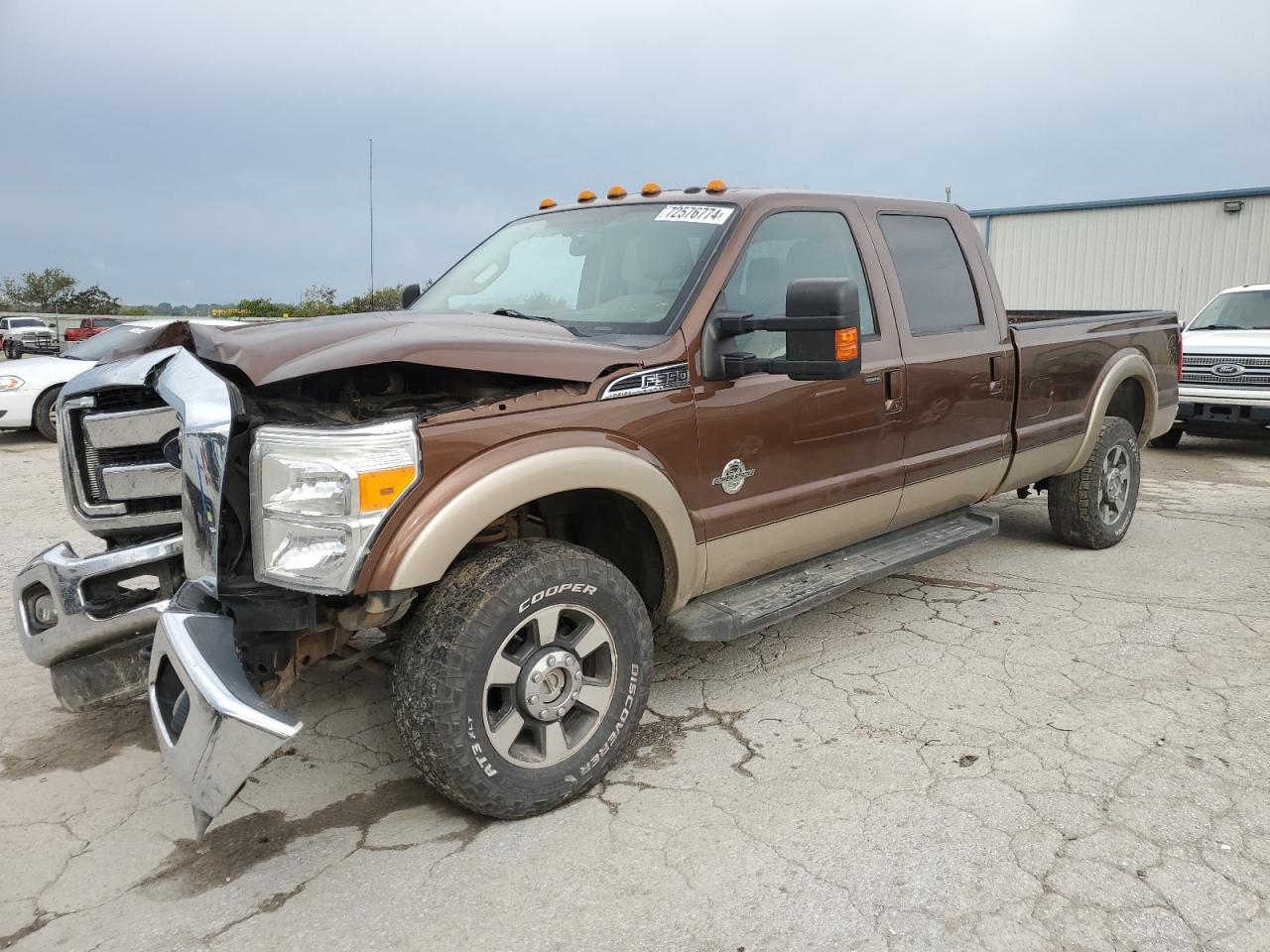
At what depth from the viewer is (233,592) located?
2619 mm

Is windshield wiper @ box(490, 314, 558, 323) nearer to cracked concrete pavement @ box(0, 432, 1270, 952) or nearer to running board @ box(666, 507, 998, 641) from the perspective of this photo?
running board @ box(666, 507, 998, 641)

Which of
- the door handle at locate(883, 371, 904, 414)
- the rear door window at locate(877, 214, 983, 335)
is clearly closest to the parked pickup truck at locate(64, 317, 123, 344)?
the rear door window at locate(877, 214, 983, 335)

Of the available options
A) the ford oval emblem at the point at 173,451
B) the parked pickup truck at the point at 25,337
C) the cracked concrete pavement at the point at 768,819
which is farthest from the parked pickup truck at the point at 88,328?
the ford oval emblem at the point at 173,451

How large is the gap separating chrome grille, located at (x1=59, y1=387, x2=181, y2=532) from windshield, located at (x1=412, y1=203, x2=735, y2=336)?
1.28m

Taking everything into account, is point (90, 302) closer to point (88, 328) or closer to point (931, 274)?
point (88, 328)

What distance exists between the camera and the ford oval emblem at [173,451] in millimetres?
3092

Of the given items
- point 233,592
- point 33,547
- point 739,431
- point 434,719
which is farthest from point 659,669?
point 33,547

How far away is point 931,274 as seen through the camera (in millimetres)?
4512

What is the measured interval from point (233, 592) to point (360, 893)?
0.87m

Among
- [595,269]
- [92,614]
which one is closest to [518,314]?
[595,269]

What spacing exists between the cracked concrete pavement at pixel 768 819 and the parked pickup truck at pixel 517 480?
0.29 m

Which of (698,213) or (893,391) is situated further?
(893,391)

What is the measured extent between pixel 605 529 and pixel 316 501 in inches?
49.5

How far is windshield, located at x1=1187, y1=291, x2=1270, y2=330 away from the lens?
10.2 meters
